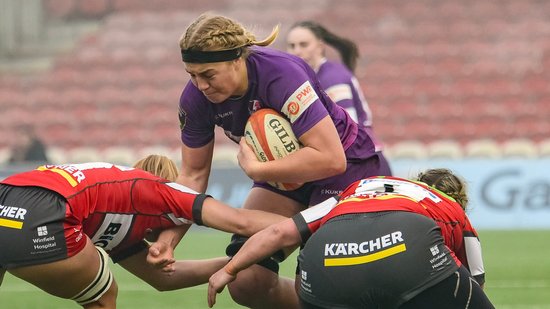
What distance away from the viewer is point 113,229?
481 centimetres

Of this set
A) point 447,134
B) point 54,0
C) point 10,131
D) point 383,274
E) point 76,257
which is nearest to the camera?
point 383,274

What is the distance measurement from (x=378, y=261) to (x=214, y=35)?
1.37 m

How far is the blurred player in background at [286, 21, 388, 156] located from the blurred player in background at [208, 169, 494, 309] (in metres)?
3.45

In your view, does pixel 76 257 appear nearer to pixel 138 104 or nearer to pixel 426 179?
pixel 426 179

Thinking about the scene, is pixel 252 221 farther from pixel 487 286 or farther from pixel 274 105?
pixel 487 286

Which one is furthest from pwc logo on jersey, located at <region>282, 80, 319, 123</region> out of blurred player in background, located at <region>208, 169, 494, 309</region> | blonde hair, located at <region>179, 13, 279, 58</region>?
blurred player in background, located at <region>208, 169, 494, 309</region>

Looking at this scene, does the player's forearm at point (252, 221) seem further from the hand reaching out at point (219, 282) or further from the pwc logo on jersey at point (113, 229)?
the pwc logo on jersey at point (113, 229)

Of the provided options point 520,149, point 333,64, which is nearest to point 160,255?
point 333,64

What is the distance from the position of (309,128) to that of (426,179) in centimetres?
59

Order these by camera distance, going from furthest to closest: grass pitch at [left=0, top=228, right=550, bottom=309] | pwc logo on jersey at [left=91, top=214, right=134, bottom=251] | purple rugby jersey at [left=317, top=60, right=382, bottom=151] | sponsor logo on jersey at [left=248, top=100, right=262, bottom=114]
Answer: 1. purple rugby jersey at [left=317, top=60, right=382, bottom=151]
2. grass pitch at [left=0, top=228, right=550, bottom=309]
3. sponsor logo on jersey at [left=248, top=100, right=262, bottom=114]
4. pwc logo on jersey at [left=91, top=214, right=134, bottom=251]

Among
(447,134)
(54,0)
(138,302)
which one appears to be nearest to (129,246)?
(138,302)

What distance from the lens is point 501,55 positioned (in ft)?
62.4

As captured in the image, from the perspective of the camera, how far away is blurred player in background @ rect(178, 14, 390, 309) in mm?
4742

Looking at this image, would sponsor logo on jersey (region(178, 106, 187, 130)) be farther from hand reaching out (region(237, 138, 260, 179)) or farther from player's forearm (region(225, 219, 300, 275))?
player's forearm (region(225, 219, 300, 275))
